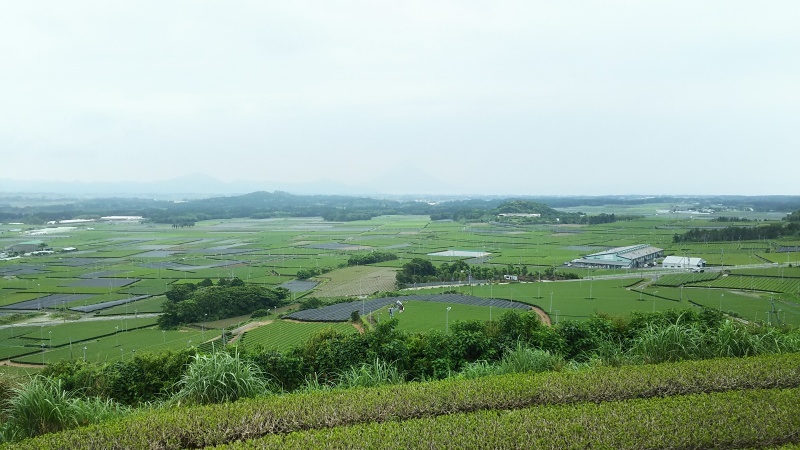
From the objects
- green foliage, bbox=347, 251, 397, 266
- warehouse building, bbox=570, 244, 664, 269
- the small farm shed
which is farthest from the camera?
green foliage, bbox=347, 251, 397, 266

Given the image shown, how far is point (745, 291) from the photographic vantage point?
24703mm

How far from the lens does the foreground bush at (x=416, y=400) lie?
4.02 meters

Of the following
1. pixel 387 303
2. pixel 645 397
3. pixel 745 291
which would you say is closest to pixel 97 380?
pixel 645 397

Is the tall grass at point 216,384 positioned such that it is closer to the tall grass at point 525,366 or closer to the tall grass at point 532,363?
the tall grass at point 525,366

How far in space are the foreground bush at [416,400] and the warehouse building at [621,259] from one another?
31.6 m

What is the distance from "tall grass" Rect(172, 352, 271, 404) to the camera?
17.0 ft

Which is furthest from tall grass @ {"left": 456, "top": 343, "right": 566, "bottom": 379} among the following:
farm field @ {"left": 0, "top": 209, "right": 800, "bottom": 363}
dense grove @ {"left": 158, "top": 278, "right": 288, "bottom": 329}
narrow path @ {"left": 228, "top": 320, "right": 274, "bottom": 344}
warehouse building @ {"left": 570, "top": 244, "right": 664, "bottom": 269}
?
warehouse building @ {"left": 570, "top": 244, "right": 664, "bottom": 269}

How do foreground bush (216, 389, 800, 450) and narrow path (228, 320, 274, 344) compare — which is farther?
narrow path (228, 320, 274, 344)

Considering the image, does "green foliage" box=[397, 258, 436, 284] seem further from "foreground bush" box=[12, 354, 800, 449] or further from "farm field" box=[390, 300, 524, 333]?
"foreground bush" box=[12, 354, 800, 449]

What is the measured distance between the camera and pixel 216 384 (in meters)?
5.25

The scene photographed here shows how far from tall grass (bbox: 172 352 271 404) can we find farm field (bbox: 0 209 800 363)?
1356 centimetres

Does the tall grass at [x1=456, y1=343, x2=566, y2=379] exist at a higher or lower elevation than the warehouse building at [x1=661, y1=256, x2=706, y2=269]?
higher

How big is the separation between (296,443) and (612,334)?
7.45 m

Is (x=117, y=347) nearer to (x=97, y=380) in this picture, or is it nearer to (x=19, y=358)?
(x=19, y=358)
